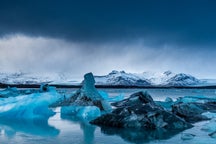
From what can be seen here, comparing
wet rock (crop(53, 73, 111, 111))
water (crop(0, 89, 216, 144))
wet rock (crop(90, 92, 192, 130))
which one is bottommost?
water (crop(0, 89, 216, 144))

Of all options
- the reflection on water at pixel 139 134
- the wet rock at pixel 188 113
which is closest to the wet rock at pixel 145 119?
the reflection on water at pixel 139 134

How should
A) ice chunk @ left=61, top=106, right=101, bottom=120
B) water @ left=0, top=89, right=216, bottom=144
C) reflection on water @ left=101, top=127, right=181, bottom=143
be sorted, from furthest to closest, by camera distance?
ice chunk @ left=61, top=106, right=101, bottom=120 → reflection on water @ left=101, top=127, right=181, bottom=143 → water @ left=0, top=89, right=216, bottom=144

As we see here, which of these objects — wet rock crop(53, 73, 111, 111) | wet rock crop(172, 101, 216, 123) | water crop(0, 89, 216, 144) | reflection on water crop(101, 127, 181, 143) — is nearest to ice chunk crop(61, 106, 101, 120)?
wet rock crop(53, 73, 111, 111)

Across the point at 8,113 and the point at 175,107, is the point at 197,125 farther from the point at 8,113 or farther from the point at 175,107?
the point at 8,113

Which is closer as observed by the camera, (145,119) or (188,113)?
(145,119)

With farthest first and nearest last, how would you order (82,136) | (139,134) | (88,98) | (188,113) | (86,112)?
(88,98)
(86,112)
(188,113)
(139,134)
(82,136)

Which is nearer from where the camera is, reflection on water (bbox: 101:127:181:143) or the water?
→ the water

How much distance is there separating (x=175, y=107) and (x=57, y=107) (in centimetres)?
725

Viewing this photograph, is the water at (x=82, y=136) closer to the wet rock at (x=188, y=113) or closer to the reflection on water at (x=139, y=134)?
the reflection on water at (x=139, y=134)

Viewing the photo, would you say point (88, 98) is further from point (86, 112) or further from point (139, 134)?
point (139, 134)

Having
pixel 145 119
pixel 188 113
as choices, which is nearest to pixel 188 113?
pixel 188 113

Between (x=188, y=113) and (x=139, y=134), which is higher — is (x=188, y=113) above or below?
above

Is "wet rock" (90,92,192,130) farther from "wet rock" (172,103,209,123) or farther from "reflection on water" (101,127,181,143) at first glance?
"wet rock" (172,103,209,123)

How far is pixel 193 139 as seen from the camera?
8.33 metres
